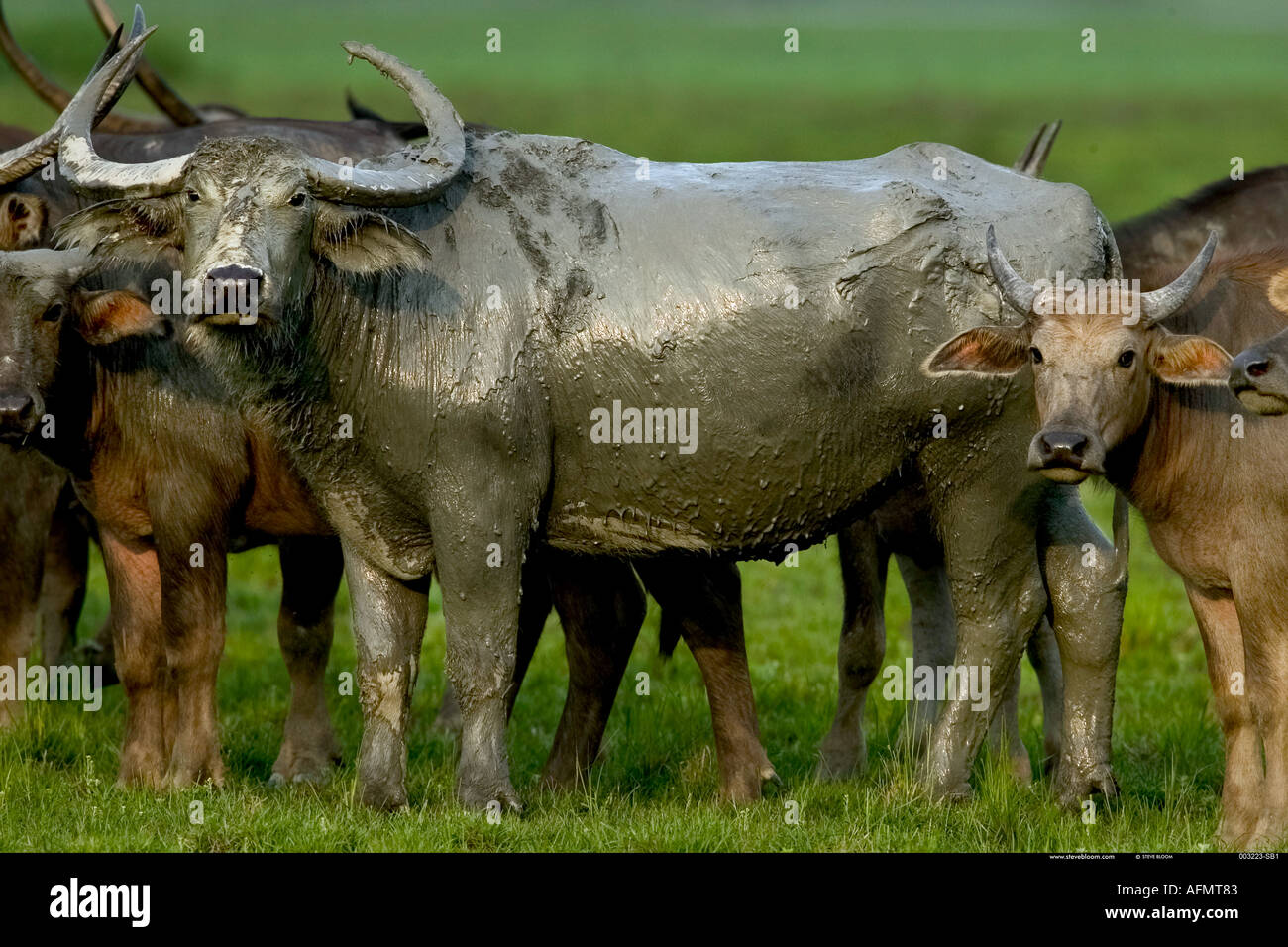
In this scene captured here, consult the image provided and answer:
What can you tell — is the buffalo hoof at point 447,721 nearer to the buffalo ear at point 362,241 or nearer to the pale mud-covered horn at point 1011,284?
the buffalo ear at point 362,241

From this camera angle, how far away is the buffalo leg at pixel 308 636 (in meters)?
10.3

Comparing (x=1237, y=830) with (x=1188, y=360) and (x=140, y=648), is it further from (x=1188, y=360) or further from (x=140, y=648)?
(x=140, y=648)

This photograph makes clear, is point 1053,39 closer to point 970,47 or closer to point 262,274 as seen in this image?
point 970,47

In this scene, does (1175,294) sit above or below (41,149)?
below

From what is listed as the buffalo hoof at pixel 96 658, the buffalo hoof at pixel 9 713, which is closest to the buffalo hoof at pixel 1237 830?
the buffalo hoof at pixel 9 713

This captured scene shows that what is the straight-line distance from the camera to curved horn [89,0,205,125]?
1453 centimetres

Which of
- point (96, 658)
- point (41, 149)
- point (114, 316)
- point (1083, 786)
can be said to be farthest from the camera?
point (96, 658)

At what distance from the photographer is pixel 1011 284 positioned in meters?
8.21

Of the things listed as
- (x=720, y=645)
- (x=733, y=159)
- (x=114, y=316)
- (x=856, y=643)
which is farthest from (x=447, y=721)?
(x=733, y=159)

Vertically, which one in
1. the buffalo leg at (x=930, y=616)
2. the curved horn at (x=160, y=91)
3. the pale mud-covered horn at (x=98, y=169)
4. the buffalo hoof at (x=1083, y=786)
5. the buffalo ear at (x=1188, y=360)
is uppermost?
the curved horn at (x=160, y=91)

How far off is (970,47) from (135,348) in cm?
9014

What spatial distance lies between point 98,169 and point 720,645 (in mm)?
3658

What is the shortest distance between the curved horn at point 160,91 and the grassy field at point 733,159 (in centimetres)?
→ 371

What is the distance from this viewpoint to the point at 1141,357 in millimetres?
8156
